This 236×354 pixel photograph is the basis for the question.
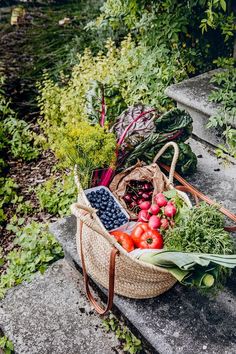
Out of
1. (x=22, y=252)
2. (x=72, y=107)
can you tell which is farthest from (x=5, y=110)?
(x=22, y=252)

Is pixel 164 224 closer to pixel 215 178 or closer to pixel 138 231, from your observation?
pixel 138 231

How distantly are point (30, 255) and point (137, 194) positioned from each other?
1.01 meters

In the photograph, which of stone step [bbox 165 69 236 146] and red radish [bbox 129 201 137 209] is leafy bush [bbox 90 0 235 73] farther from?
red radish [bbox 129 201 137 209]

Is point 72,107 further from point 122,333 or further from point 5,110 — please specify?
point 122,333

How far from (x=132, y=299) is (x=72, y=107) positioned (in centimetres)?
243

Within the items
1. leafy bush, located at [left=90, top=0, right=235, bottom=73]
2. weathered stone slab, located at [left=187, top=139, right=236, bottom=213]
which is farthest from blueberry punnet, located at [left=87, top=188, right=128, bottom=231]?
leafy bush, located at [left=90, top=0, right=235, bottom=73]

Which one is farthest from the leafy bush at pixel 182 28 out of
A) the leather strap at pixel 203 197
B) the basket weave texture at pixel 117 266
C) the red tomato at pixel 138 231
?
the basket weave texture at pixel 117 266

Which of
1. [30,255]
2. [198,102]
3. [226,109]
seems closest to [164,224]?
[30,255]

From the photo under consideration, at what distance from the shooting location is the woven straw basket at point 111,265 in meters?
2.61

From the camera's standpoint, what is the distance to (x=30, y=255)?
366 centimetres

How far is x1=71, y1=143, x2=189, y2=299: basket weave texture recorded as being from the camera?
262 centimetres

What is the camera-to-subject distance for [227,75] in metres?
4.28

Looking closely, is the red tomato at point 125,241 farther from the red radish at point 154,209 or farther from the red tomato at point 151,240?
the red radish at point 154,209

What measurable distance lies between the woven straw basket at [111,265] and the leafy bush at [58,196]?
3.92ft
